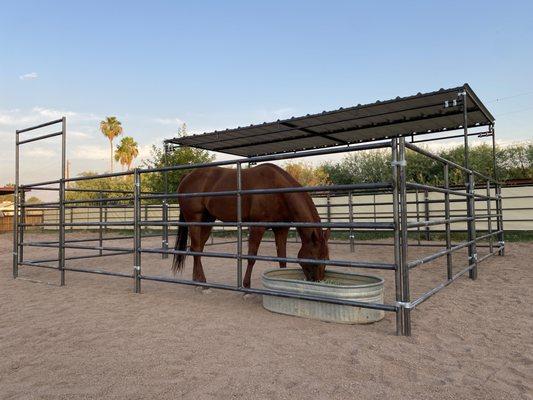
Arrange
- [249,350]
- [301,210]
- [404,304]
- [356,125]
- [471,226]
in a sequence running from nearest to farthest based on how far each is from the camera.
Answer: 1. [249,350]
2. [404,304]
3. [301,210]
4. [471,226]
5. [356,125]

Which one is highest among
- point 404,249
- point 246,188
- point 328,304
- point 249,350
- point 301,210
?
point 246,188

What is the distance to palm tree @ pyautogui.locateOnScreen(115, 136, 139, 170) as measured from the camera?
127 ft

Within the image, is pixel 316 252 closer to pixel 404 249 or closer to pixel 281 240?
pixel 281 240

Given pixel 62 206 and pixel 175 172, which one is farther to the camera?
pixel 175 172

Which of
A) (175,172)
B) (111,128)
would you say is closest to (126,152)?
(111,128)

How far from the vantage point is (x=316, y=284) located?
10.0 feet

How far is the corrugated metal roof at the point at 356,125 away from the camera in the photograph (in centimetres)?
578

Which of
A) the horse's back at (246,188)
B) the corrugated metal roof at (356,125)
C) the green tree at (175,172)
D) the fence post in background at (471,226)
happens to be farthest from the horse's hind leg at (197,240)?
the green tree at (175,172)

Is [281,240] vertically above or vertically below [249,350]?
above

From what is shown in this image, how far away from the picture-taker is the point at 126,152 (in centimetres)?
3859

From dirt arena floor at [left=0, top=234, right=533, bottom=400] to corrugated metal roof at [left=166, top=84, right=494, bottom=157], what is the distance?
120 inches

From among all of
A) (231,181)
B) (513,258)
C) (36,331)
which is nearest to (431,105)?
(513,258)

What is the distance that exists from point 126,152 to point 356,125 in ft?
118

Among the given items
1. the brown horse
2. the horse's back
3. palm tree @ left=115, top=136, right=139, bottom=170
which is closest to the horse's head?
the brown horse
